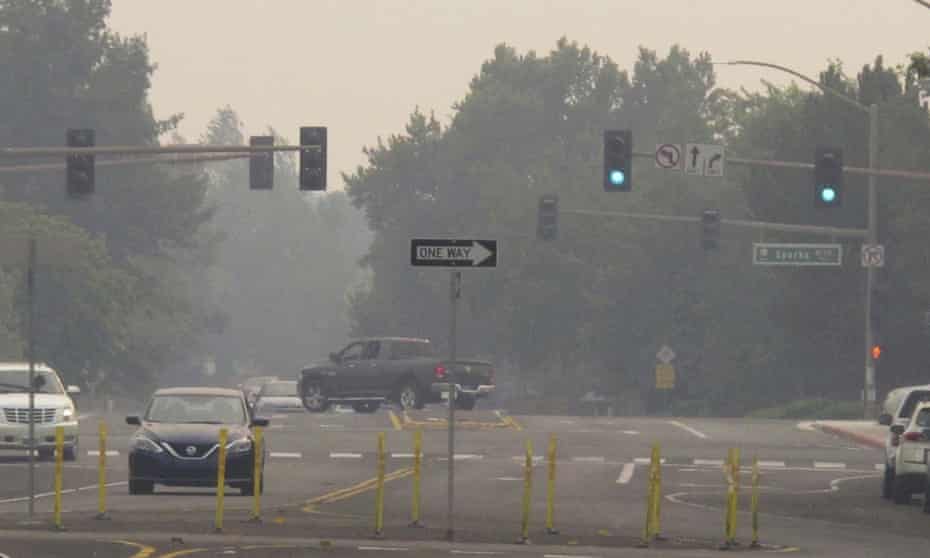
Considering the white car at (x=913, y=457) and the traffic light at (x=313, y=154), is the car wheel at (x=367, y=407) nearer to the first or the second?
the traffic light at (x=313, y=154)

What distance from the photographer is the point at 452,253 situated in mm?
23000

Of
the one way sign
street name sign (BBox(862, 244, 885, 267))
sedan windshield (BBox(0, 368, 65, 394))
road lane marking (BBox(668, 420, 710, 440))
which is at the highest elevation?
street name sign (BBox(862, 244, 885, 267))

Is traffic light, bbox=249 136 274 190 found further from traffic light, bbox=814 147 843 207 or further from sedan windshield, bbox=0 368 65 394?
traffic light, bbox=814 147 843 207

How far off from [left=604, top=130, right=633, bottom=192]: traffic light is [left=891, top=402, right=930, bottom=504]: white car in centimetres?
1441

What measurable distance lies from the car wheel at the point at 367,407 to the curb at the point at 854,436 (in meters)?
11.2

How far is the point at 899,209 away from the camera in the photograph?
76562mm

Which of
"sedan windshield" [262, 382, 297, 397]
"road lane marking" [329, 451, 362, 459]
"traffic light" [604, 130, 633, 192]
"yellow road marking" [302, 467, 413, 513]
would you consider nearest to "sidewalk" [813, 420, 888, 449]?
"traffic light" [604, 130, 633, 192]

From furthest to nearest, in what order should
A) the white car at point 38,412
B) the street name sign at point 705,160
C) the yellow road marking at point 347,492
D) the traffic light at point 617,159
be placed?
the street name sign at point 705,160 → the traffic light at point 617,159 → the white car at point 38,412 → the yellow road marking at point 347,492

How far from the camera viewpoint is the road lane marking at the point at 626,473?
36269mm

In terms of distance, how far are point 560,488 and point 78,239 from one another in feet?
193

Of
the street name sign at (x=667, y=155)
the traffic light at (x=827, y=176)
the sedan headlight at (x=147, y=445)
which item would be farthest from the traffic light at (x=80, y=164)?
the traffic light at (x=827, y=176)

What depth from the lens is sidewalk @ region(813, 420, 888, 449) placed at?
1990 inches

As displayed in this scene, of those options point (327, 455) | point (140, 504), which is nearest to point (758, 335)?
point (327, 455)

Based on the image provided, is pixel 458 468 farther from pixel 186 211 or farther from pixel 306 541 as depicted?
pixel 186 211
